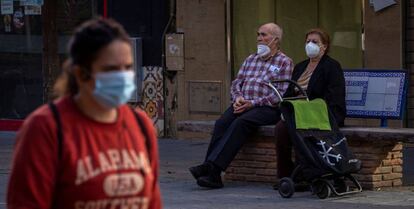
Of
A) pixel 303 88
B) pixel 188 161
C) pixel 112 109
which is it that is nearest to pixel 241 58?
pixel 188 161

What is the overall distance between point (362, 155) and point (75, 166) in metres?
6.30

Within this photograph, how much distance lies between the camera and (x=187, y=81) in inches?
574

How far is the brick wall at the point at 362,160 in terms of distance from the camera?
31.4 feet

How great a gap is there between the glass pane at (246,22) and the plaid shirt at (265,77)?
13.3 ft

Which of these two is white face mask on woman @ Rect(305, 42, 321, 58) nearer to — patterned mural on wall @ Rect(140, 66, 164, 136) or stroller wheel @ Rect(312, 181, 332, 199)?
stroller wheel @ Rect(312, 181, 332, 199)

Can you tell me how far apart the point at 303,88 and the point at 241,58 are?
4675mm

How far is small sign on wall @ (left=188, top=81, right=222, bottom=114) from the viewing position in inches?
562

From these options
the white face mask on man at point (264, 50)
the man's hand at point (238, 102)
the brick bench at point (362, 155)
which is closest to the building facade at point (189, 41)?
the brick bench at point (362, 155)

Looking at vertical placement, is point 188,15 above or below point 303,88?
above

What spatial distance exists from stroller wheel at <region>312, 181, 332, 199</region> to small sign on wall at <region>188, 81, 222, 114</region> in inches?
206

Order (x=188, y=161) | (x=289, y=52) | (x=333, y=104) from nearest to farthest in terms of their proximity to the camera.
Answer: (x=333, y=104) < (x=188, y=161) < (x=289, y=52)

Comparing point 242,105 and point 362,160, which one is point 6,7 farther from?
point 362,160

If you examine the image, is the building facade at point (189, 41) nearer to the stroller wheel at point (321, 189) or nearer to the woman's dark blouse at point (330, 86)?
the woman's dark blouse at point (330, 86)

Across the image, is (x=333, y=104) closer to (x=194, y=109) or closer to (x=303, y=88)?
(x=303, y=88)
